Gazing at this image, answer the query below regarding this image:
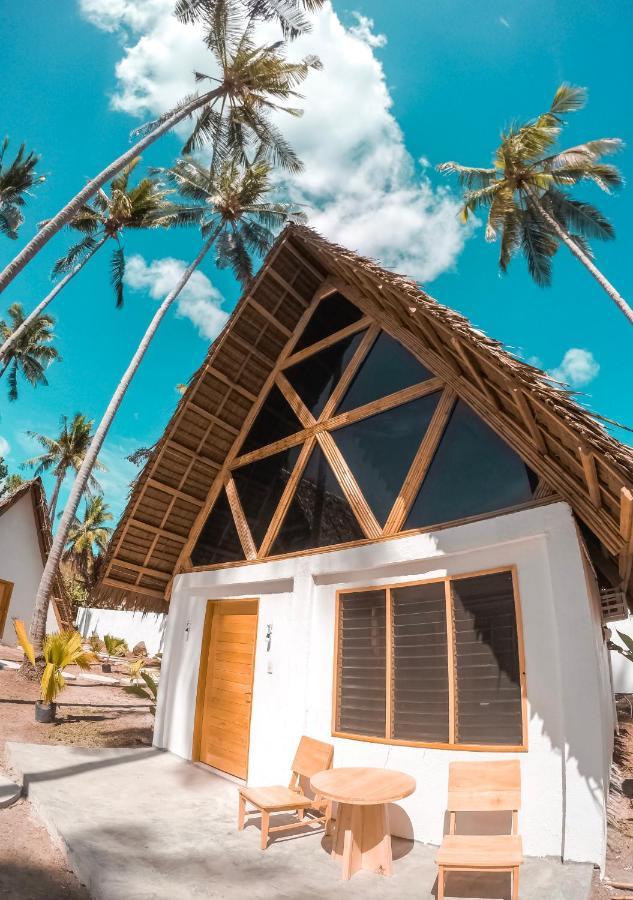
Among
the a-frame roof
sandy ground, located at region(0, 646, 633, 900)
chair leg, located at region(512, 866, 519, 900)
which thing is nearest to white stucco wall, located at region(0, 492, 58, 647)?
sandy ground, located at region(0, 646, 633, 900)

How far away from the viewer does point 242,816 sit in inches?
175

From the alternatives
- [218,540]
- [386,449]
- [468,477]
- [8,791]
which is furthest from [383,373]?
[8,791]

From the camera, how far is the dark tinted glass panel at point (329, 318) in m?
6.93

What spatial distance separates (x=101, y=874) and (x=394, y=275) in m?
5.30

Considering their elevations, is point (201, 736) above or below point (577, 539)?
below

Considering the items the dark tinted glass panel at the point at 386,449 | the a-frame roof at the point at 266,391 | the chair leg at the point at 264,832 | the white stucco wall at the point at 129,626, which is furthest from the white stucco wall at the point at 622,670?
the white stucco wall at the point at 129,626

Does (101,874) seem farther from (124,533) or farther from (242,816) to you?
(124,533)

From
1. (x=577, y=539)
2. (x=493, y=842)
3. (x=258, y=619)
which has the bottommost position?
(x=493, y=842)

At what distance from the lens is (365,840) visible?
151 inches

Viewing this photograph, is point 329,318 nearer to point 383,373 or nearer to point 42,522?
point 383,373

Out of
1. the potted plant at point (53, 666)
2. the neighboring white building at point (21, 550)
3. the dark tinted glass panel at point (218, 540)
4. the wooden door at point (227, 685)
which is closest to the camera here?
the wooden door at point (227, 685)

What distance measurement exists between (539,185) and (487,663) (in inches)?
643

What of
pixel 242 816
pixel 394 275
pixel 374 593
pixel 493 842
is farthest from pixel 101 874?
pixel 394 275

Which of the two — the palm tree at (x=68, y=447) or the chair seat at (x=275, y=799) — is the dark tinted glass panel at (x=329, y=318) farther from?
the palm tree at (x=68, y=447)
